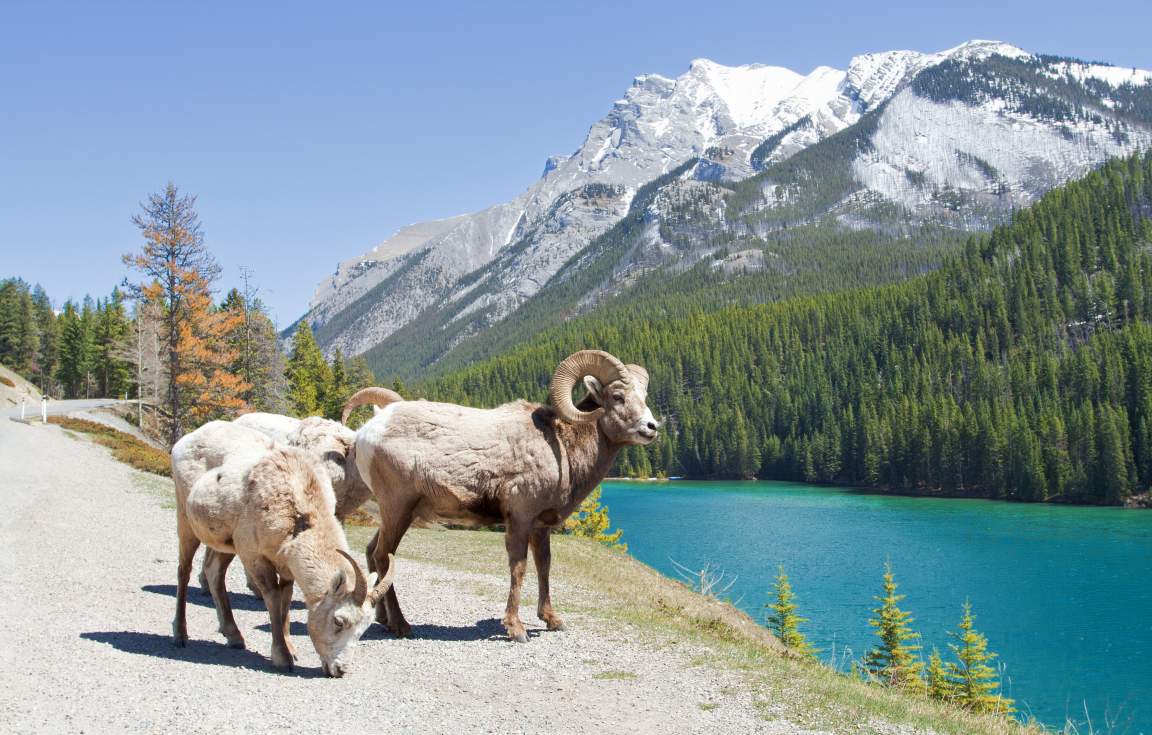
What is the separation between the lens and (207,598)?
41.1ft

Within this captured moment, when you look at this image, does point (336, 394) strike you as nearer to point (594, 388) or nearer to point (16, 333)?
point (16, 333)

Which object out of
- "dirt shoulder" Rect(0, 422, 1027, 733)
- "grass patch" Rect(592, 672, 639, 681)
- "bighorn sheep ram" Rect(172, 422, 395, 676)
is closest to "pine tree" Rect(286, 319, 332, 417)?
"dirt shoulder" Rect(0, 422, 1027, 733)

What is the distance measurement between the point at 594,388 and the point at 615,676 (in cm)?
408

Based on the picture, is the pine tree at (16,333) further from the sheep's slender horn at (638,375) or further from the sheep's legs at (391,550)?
the sheep's slender horn at (638,375)

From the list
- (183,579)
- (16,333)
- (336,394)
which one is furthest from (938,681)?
(16,333)

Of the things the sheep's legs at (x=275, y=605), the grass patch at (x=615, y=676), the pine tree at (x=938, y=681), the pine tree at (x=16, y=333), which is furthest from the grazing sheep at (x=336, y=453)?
the pine tree at (x=16, y=333)

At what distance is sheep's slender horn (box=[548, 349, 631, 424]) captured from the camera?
1166cm

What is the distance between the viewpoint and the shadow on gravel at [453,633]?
36.3 ft

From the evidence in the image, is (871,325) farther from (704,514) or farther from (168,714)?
(168,714)

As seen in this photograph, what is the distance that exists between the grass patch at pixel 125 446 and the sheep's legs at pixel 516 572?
20.6 m

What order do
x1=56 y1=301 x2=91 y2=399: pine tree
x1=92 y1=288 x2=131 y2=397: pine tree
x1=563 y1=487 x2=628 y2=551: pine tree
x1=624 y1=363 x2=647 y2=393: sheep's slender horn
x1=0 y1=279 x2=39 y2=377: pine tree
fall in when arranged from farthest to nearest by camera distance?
x1=0 y1=279 x2=39 y2=377: pine tree, x1=56 y1=301 x2=91 y2=399: pine tree, x1=92 y1=288 x2=131 y2=397: pine tree, x1=563 y1=487 x2=628 y2=551: pine tree, x1=624 y1=363 x2=647 y2=393: sheep's slender horn

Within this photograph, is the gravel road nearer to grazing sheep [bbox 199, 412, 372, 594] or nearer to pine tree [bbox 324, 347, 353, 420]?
grazing sheep [bbox 199, 412, 372, 594]

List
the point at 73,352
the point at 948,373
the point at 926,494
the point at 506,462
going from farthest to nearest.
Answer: the point at 948,373 < the point at 926,494 < the point at 73,352 < the point at 506,462

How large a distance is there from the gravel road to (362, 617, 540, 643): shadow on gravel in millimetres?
28
